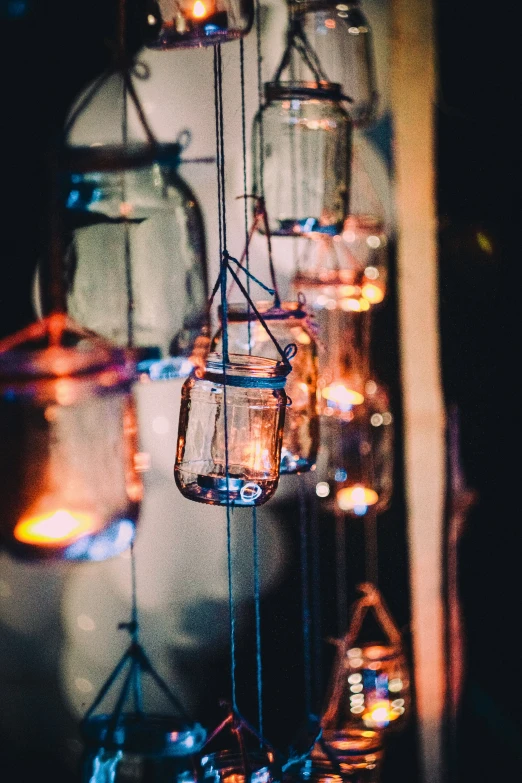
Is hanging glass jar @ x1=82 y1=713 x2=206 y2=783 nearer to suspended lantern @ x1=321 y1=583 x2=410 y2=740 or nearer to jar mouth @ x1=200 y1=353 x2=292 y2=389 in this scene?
jar mouth @ x1=200 y1=353 x2=292 y2=389

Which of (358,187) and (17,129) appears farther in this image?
(358,187)

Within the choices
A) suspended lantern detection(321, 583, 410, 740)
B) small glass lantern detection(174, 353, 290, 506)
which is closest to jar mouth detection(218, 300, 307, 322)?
small glass lantern detection(174, 353, 290, 506)

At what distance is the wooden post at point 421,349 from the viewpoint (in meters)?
2.18

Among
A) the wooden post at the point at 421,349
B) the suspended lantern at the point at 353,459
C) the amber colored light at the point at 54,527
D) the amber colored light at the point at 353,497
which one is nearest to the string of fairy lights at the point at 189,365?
the amber colored light at the point at 54,527

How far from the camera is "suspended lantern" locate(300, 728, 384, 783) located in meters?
0.84

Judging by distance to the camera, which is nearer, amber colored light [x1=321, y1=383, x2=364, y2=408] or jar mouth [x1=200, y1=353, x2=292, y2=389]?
jar mouth [x1=200, y1=353, x2=292, y2=389]

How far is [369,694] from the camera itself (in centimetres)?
129

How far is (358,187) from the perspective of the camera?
1918mm

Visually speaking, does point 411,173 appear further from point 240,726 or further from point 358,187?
point 240,726

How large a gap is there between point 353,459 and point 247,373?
0.85 m

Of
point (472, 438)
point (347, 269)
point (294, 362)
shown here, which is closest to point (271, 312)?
point (294, 362)

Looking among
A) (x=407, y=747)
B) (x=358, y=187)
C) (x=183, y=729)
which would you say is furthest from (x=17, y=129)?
(x=407, y=747)

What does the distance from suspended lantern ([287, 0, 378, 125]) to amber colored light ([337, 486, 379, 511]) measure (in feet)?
2.04

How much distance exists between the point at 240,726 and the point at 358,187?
1394mm
